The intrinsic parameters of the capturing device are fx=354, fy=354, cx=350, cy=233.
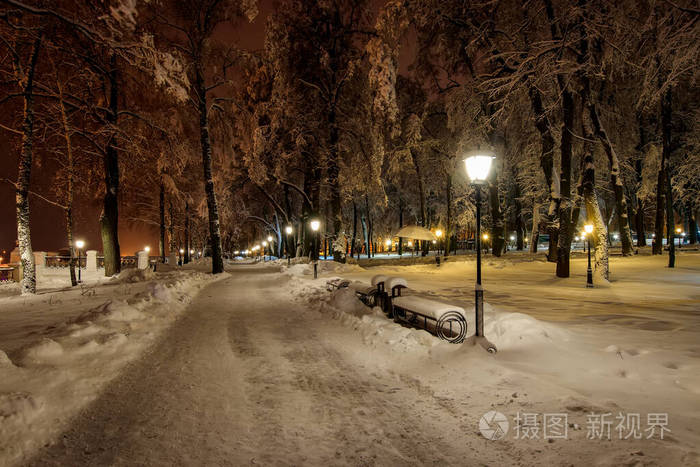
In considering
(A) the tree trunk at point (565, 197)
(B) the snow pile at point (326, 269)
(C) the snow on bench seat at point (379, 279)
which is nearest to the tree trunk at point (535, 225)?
(A) the tree trunk at point (565, 197)

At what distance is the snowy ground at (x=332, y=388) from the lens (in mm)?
3453

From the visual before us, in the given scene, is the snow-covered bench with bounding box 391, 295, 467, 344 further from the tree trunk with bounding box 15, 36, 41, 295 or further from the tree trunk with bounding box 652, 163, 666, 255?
the tree trunk with bounding box 652, 163, 666, 255

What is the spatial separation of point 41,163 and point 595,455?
2365cm

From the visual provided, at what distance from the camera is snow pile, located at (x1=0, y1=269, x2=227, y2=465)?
3.71 metres

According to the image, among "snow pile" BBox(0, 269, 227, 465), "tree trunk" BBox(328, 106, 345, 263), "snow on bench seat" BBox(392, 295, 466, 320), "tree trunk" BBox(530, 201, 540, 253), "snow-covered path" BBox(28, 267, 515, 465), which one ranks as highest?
"tree trunk" BBox(328, 106, 345, 263)

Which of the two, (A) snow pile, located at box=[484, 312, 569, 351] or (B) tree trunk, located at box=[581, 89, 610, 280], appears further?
(B) tree trunk, located at box=[581, 89, 610, 280]

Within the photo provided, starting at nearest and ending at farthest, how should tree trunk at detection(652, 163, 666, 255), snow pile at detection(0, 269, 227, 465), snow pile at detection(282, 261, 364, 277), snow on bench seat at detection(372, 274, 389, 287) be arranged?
1. snow pile at detection(0, 269, 227, 465)
2. snow on bench seat at detection(372, 274, 389, 287)
3. snow pile at detection(282, 261, 364, 277)
4. tree trunk at detection(652, 163, 666, 255)

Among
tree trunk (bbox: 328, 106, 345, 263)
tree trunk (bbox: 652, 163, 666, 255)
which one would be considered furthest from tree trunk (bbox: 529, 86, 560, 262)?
tree trunk (bbox: 328, 106, 345, 263)

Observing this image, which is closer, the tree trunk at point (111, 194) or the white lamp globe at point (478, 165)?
the white lamp globe at point (478, 165)

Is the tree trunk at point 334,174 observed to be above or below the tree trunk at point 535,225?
above

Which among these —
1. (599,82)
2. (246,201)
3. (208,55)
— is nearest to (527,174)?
(599,82)

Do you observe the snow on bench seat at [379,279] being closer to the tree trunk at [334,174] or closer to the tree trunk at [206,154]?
the tree trunk at [334,174]

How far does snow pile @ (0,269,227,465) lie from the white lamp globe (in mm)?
6916

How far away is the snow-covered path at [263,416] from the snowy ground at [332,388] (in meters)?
0.02
